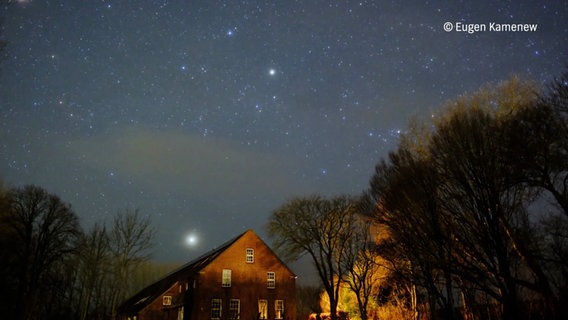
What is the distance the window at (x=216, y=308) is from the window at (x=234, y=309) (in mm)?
1148

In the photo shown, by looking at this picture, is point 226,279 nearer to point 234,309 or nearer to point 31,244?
point 234,309

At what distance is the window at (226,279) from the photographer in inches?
1512

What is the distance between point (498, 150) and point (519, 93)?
8.97 feet

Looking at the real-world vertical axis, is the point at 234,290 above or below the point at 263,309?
above

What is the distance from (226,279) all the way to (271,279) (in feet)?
17.5

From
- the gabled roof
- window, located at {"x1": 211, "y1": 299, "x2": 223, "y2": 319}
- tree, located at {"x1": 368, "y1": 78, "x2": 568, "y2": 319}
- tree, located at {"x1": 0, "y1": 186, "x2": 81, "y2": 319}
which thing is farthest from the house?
tree, located at {"x1": 368, "y1": 78, "x2": 568, "y2": 319}

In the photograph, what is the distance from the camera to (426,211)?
16797 mm

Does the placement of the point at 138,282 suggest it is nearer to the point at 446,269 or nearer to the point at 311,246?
the point at 311,246

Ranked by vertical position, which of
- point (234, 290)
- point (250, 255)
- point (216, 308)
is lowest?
point (216, 308)

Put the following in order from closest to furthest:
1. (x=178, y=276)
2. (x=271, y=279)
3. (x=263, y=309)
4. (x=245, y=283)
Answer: (x=263, y=309) < (x=245, y=283) < (x=271, y=279) < (x=178, y=276)

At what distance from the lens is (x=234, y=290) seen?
1513 inches

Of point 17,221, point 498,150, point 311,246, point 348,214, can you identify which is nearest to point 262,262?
point 311,246

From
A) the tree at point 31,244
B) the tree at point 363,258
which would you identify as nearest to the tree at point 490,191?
the tree at point 363,258

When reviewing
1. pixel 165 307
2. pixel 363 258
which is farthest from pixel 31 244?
pixel 363 258
